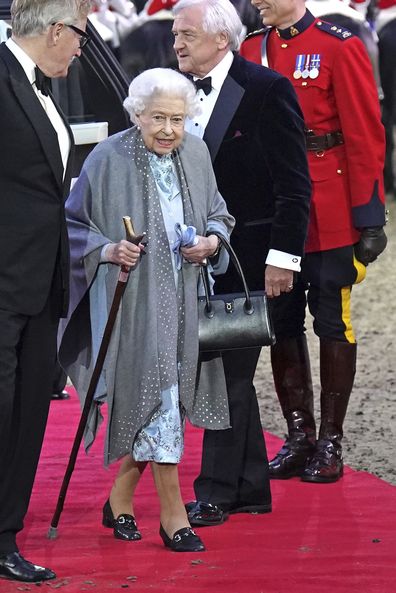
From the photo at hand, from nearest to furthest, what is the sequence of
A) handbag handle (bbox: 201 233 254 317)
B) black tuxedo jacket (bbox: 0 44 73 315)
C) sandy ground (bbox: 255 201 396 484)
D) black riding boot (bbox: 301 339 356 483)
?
black tuxedo jacket (bbox: 0 44 73 315) < handbag handle (bbox: 201 233 254 317) < black riding boot (bbox: 301 339 356 483) < sandy ground (bbox: 255 201 396 484)

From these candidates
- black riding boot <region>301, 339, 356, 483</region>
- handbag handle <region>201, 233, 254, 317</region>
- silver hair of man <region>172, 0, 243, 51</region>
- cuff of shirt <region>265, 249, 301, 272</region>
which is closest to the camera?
handbag handle <region>201, 233, 254, 317</region>

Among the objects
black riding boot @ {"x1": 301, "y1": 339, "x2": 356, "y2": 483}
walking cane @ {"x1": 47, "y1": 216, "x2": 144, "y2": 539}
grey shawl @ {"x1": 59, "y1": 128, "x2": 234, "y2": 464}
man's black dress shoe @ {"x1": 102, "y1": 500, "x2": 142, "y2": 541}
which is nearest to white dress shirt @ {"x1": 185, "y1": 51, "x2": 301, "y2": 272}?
grey shawl @ {"x1": 59, "y1": 128, "x2": 234, "y2": 464}

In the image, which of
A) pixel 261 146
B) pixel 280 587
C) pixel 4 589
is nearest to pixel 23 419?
pixel 4 589

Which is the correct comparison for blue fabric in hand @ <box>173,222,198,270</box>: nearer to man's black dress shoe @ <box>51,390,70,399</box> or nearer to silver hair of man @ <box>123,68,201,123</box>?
silver hair of man @ <box>123,68,201,123</box>

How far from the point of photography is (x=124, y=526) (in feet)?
16.1

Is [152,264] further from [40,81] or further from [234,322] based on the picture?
[40,81]

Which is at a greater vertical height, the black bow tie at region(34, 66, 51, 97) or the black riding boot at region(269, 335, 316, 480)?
the black bow tie at region(34, 66, 51, 97)

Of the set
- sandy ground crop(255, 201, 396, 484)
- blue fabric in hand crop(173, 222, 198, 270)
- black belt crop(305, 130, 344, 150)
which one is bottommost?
sandy ground crop(255, 201, 396, 484)

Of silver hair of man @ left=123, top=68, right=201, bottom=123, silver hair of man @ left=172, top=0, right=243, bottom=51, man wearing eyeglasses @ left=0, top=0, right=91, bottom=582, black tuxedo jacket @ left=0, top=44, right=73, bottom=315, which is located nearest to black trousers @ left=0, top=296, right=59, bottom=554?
man wearing eyeglasses @ left=0, top=0, right=91, bottom=582

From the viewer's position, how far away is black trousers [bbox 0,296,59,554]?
441cm

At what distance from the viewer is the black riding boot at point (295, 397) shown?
19.0 ft

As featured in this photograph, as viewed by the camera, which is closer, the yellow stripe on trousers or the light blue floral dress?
the light blue floral dress

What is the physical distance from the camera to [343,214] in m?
5.66

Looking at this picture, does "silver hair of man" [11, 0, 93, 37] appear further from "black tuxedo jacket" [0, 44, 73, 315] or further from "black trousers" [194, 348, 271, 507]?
"black trousers" [194, 348, 271, 507]
